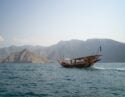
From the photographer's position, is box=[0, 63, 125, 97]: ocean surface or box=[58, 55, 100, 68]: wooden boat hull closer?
box=[0, 63, 125, 97]: ocean surface

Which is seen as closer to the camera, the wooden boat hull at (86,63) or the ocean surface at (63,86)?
the ocean surface at (63,86)

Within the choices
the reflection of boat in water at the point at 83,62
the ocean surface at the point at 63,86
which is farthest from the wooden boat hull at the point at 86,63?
the ocean surface at the point at 63,86

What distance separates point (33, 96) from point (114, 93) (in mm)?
10320

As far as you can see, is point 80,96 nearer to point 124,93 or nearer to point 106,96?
point 106,96

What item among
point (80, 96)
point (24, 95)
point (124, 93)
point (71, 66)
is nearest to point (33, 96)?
point (24, 95)

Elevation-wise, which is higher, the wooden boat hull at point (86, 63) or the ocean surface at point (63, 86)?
the wooden boat hull at point (86, 63)

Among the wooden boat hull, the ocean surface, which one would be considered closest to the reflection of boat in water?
the wooden boat hull

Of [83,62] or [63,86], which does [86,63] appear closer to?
[83,62]

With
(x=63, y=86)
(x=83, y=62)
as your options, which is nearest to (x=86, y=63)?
(x=83, y=62)

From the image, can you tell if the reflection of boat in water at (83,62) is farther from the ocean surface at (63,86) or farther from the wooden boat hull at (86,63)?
the ocean surface at (63,86)

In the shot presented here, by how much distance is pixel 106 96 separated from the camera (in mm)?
25453

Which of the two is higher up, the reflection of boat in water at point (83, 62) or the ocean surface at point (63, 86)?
the reflection of boat in water at point (83, 62)

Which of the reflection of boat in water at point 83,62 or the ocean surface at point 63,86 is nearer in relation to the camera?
the ocean surface at point 63,86

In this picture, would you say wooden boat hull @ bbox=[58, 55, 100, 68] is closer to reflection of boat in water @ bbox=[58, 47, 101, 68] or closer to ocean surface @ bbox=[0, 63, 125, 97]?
reflection of boat in water @ bbox=[58, 47, 101, 68]
